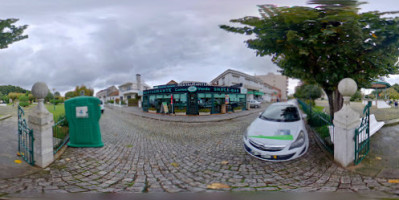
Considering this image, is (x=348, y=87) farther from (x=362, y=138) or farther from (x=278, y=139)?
(x=278, y=139)

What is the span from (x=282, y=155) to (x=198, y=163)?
6.39ft

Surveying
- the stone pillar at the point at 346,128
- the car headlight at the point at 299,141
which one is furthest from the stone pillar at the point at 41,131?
the stone pillar at the point at 346,128

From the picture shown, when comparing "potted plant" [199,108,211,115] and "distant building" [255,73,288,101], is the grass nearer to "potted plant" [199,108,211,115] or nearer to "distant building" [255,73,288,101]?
"potted plant" [199,108,211,115]

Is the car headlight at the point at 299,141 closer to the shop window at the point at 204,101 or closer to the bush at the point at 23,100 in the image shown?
the shop window at the point at 204,101

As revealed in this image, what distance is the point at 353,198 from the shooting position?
2414 mm

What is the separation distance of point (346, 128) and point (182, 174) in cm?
368

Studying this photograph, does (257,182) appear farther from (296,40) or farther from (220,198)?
(296,40)

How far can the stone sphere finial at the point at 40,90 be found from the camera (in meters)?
3.52

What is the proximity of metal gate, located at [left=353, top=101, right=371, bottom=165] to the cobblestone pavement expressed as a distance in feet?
2.10

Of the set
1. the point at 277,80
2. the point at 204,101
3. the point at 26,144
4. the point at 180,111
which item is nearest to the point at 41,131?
the point at 26,144

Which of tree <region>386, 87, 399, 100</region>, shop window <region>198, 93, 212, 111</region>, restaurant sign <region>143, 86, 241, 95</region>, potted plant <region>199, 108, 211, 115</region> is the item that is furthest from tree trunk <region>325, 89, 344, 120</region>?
tree <region>386, 87, 399, 100</region>

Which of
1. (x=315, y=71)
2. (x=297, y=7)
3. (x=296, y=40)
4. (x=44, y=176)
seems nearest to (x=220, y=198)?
(x=44, y=176)

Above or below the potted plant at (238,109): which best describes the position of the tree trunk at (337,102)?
above

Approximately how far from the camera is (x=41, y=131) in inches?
132
